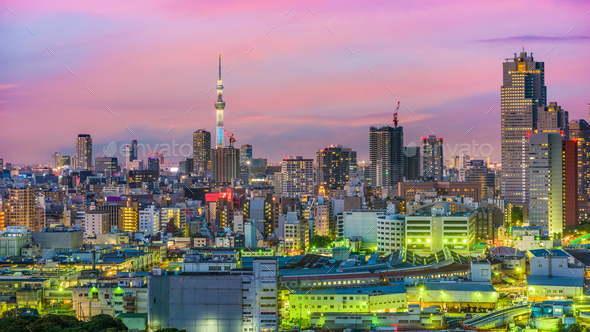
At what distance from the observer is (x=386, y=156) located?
100000mm

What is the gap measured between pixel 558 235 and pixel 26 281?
2939 centimetres

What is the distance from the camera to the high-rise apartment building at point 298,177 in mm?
90875

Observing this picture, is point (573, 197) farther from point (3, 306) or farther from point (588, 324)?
point (3, 306)

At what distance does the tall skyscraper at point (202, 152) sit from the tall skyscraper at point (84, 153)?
16775mm

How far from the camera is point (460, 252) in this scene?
1468 inches

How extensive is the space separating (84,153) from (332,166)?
42146 millimetres

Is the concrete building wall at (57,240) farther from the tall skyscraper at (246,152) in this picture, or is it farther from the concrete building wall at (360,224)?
the tall skyscraper at (246,152)

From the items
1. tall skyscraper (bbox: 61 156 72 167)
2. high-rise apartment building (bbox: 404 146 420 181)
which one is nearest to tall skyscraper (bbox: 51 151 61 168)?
tall skyscraper (bbox: 61 156 72 167)

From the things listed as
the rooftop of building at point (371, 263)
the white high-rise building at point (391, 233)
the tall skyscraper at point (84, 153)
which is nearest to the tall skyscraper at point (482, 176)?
the white high-rise building at point (391, 233)

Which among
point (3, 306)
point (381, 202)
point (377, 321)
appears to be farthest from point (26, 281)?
point (381, 202)

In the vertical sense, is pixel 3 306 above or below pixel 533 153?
below

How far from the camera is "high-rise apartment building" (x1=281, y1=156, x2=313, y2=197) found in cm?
9088

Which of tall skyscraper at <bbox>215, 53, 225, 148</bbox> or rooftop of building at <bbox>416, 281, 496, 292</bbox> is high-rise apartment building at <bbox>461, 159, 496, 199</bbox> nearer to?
tall skyscraper at <bbox>215, 53, 225, 148</bbox>

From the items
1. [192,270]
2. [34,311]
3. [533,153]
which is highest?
[533,153]
